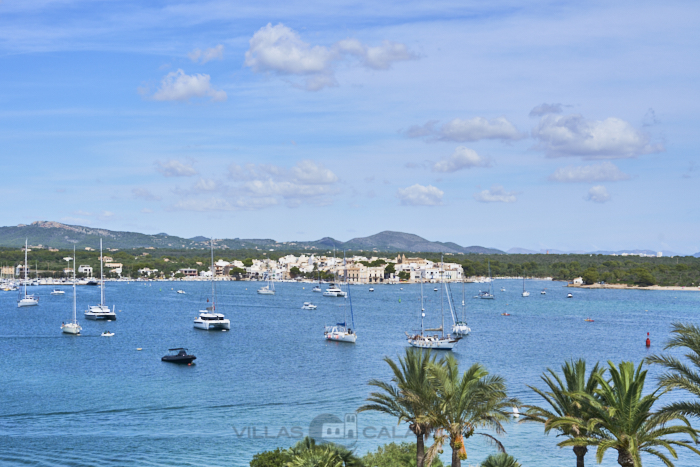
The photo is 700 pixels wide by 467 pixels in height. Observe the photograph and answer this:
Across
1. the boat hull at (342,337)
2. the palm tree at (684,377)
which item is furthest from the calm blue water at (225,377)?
the palm tree at (684,377)

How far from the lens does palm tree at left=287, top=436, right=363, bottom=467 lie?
59.9 feet

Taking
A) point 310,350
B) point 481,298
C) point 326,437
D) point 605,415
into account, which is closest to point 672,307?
point 481,298

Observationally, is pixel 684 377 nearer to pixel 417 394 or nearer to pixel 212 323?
pixel 417 394

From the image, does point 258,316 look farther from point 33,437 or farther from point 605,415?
point 605,415

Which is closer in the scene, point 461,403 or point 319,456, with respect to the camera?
point 319,456

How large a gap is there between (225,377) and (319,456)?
3524cm

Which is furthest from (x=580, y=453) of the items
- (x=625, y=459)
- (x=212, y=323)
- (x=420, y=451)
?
(x=212, y=323)

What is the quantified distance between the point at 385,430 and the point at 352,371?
18.8 metres

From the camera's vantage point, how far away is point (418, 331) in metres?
84.9

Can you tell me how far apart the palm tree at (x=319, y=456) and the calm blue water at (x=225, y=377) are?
11.5 metres

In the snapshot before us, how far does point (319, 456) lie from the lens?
18.5m

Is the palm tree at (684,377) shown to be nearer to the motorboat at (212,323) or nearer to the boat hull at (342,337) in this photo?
the boat hull at (342,337)

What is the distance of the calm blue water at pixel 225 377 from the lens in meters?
32.9

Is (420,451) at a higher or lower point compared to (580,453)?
lower
